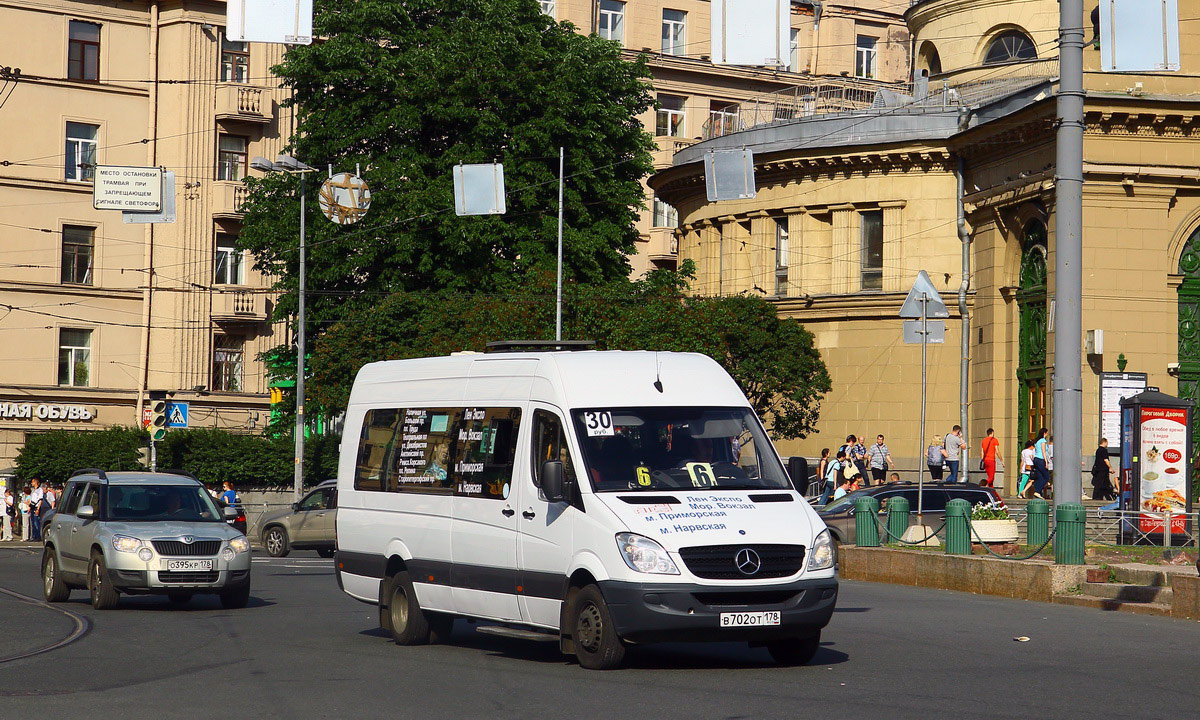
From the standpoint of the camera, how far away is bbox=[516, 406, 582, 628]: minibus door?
40.7ft

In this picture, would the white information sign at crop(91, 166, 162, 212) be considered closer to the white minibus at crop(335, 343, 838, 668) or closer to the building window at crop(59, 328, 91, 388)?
the white minibus at crop(335, 343, 838, 668)

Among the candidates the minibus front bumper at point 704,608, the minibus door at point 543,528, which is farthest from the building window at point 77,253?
the minibus front bumper at point 704,608

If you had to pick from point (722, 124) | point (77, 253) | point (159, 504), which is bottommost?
point (159, 504)

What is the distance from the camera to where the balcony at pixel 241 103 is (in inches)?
2239

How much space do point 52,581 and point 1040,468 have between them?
21787mm

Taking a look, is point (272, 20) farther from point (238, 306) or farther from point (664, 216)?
point (664, 216)

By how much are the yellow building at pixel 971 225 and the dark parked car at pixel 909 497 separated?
8614 mm

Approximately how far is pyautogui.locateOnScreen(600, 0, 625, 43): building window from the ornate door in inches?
1281

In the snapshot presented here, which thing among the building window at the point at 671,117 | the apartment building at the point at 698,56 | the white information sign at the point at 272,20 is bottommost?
the white information sign at the point at 272,20

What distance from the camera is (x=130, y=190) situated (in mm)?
35250

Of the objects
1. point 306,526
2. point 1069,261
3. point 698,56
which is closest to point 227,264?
point 698,56

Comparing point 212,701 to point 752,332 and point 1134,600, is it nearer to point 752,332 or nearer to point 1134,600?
point 1134,600

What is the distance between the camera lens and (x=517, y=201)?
143 ft

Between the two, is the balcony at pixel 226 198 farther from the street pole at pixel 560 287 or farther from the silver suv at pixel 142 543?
the silver suv at pixel 142 543
